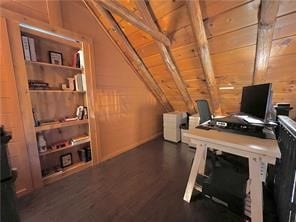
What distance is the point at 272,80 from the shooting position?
204 cm

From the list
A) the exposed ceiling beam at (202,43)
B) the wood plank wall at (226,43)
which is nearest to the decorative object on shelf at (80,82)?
the wood plank wall at (226,43)

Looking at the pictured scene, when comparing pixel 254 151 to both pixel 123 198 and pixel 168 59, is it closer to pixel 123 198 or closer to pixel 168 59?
pixel 123 198

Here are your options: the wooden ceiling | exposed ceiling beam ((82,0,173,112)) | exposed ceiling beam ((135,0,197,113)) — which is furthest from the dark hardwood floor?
exposed ceiling beam ((82,0,173,112))

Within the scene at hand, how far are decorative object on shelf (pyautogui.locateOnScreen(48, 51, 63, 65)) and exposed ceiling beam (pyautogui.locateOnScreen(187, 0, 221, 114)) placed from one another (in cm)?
180

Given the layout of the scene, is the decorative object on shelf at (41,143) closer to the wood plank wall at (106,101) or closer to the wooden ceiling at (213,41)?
the wood plank wall at (106,101)

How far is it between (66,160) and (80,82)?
1217 millimetres

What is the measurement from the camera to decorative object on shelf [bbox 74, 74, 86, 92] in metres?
2.12

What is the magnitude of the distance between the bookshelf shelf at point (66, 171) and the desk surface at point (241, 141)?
179 centimetres

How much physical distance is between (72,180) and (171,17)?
258 centimetres

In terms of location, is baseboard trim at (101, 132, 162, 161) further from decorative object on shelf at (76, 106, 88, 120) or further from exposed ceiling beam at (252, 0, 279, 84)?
exposed ceiling beam at (252, 0, 279, 84)

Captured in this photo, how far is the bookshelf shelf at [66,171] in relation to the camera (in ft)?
6.21

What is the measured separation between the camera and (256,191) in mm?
1092

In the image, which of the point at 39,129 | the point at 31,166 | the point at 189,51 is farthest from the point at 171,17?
the point at 31,166

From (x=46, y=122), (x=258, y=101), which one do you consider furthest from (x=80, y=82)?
(x=258, y=101)
